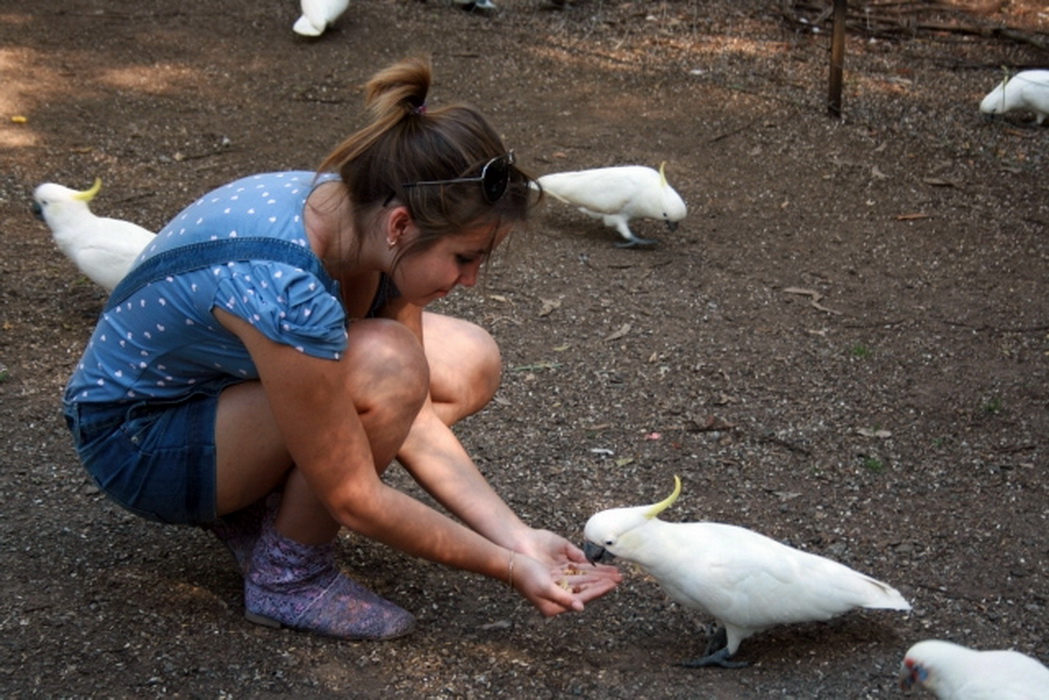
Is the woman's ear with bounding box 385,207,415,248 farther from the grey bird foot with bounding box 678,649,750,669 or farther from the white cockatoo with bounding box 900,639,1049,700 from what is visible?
the white cockatoo with bounding box 900,639,1049,700

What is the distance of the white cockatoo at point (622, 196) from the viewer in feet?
12.9

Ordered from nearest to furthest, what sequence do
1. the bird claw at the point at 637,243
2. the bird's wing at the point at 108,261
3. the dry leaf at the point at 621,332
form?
the bird's wing at the point at 108,261 → the dry leaf at the point at 621,332 → the bird claw at the point at 637,243

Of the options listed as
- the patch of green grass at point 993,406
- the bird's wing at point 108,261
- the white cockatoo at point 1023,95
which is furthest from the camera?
the white cockatoo at point 1023,95

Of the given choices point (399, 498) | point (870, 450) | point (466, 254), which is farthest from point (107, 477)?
point (870, 450)

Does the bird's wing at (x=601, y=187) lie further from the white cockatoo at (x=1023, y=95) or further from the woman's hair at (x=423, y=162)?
the woman's hair at (x=423, y=162)

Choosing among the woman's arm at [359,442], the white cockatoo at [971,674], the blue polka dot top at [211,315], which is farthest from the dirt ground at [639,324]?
the blue polka dot top at [211,315]

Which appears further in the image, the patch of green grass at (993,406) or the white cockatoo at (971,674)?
the patch of green grass at (993,406)

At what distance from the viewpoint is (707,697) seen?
194 centimetres

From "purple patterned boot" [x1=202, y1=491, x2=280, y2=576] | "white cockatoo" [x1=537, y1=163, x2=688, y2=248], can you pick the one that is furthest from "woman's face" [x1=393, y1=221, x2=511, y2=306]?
"white cockatoo" [x1=537, y1=163, x2=688, y2=248]

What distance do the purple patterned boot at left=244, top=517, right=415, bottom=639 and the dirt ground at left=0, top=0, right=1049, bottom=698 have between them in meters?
0.04

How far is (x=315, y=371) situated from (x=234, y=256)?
21cm

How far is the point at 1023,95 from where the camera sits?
16.3ft

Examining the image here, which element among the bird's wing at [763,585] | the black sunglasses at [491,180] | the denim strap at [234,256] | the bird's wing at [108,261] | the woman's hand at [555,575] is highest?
the black sunglasses at [491,180]

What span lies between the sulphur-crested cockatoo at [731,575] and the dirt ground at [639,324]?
3.8 inches
